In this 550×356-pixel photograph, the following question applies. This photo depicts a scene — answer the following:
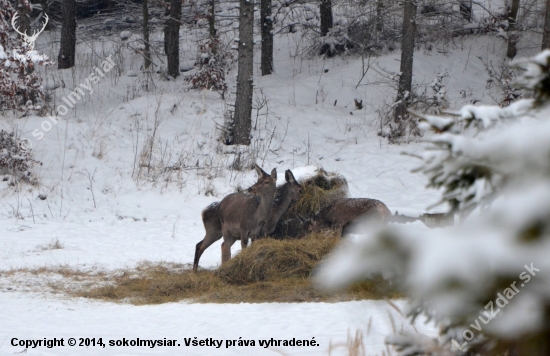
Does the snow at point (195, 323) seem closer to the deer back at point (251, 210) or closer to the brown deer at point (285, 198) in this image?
the deer back at point (251, 210)

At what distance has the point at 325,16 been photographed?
68.5 feet

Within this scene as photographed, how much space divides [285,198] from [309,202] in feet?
1.24

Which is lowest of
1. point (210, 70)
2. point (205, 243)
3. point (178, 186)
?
point (178, 186)

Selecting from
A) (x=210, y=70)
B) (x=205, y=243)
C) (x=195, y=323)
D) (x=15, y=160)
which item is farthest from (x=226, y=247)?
(x=210, y=70)

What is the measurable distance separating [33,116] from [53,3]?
11835mm

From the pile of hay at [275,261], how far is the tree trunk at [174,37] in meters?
12.0

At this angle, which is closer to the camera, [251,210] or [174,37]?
[251,210]

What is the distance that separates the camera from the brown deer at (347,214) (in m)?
7.80

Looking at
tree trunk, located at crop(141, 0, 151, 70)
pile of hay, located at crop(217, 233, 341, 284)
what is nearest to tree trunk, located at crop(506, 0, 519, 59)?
tree trunk, located at crop(141, 0, 151, 70)

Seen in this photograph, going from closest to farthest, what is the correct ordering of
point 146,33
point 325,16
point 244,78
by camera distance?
point 244,78, point 146,33, point 325,16

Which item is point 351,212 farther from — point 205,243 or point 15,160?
point 15,160

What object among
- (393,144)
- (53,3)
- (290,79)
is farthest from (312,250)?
(53,3)

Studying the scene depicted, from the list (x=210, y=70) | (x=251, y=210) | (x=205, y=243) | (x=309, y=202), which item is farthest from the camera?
(x=210, y=70)

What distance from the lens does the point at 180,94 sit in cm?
1747
